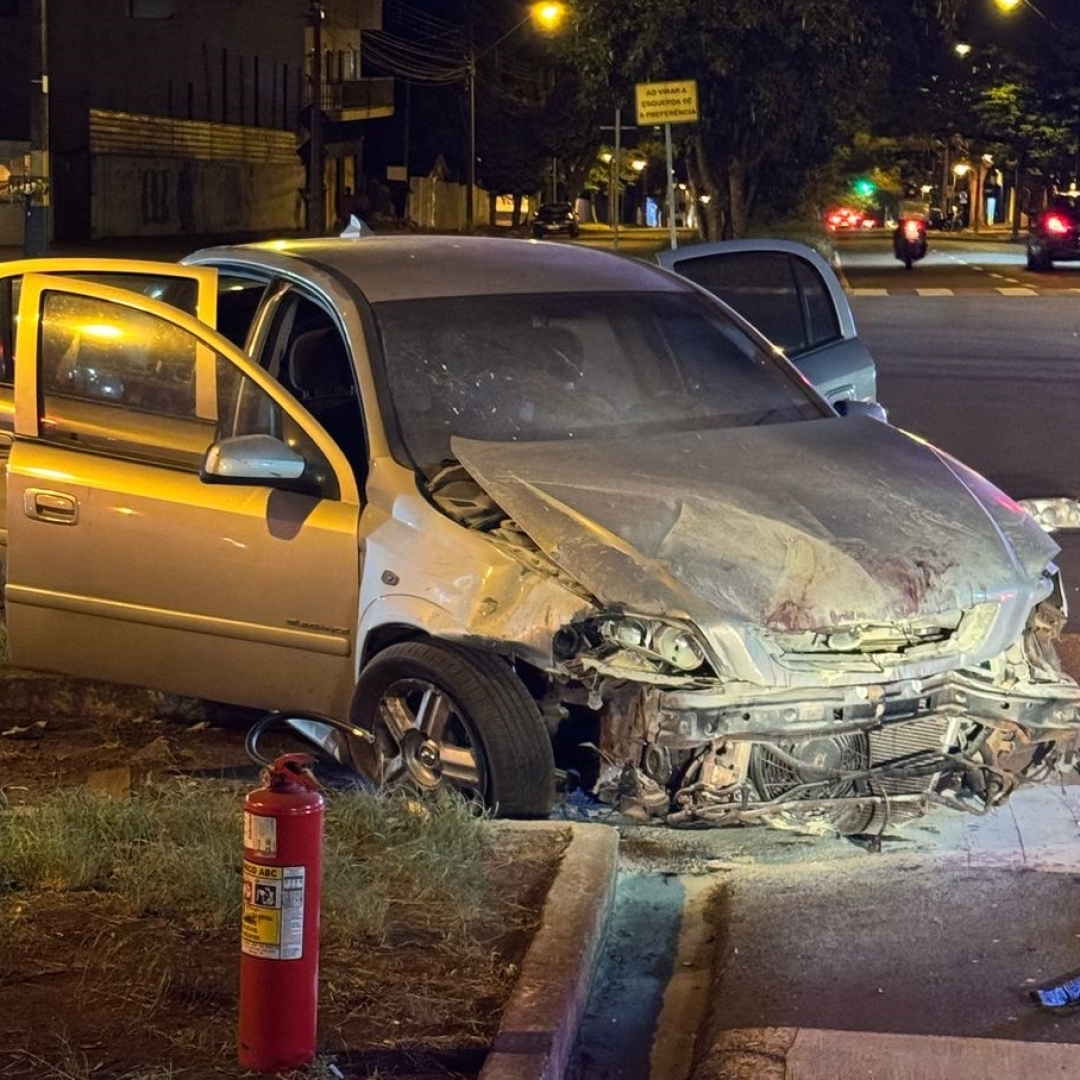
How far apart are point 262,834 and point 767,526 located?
2.04 meters

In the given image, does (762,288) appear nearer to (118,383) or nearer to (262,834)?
(118,383)

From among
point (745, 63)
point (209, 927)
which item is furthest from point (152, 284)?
point (745, 63)

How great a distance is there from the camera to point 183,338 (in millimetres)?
6492

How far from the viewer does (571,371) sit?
6.54 meters

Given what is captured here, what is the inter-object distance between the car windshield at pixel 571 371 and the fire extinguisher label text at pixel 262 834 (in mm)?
2262

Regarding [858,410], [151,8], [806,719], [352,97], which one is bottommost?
[806,719]

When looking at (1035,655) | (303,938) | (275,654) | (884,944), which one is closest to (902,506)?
(1035,655)

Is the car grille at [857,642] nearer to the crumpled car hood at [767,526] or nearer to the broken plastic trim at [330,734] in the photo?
the crumpled car hood at [767,526]

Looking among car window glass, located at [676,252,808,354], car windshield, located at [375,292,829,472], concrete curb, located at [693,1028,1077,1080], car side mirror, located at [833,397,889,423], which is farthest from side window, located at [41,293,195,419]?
car window glass, located at [676,252,808,354]

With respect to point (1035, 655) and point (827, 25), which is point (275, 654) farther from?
point (827, 25)

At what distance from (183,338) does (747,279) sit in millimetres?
3843

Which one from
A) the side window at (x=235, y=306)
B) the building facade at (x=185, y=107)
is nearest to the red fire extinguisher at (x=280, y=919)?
the side window at (x=235, y=306)

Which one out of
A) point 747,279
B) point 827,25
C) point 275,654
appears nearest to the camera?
point 275,654

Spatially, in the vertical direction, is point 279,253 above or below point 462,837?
above
